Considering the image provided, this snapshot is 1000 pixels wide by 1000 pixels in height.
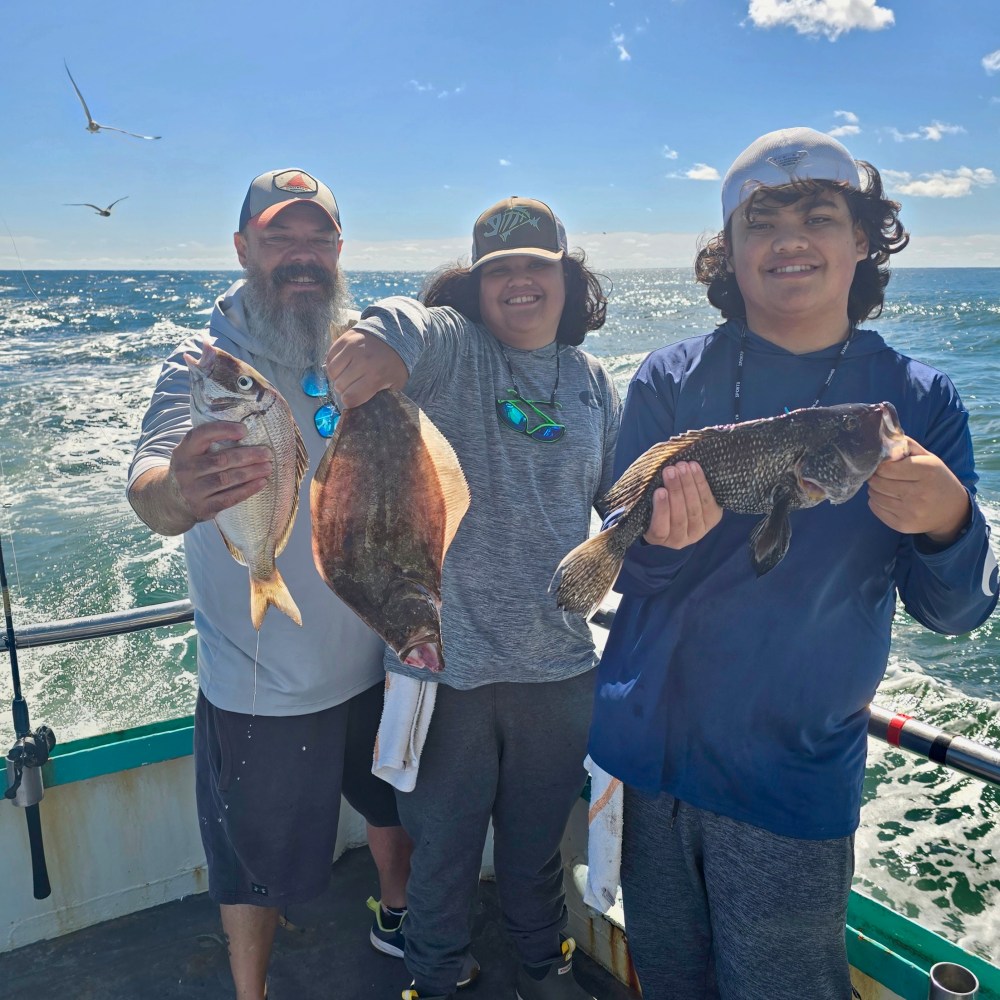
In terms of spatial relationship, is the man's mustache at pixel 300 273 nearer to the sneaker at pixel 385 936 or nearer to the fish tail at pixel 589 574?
the fish tail at pixel 589 574

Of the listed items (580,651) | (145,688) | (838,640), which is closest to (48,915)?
(580,651)

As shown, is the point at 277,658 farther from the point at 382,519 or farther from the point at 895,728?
the point at 895,728

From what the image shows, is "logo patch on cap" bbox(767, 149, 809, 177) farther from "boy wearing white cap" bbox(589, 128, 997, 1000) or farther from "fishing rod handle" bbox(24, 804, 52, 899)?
"fishing rod handle" bbox(24, 804, 52, 899)

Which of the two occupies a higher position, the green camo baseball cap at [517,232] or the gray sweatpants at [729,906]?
the green camo baseball cap at [517,232]

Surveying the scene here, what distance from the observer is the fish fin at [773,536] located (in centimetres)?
196

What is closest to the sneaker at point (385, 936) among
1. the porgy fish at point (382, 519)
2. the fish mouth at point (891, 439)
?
the porgy fish at point (382, 519)

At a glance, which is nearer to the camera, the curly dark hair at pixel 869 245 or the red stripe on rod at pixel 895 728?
the curly dark hair at pixel 869 245

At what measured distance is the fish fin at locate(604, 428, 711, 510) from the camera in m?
2.12

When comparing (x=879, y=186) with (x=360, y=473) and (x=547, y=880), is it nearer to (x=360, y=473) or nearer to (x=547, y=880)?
(x=360, y=473)

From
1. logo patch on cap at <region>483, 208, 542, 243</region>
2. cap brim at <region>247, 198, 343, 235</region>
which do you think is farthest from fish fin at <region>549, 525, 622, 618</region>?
cap brim at <region>247, 198, 343, 235</region>

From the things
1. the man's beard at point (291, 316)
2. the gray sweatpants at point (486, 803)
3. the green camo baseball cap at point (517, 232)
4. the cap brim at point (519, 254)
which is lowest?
the gray sweatpants at point (486, 803)

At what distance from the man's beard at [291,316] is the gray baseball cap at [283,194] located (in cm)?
22

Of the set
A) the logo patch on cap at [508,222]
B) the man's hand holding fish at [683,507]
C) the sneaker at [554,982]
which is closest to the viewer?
the man's hand holding fish at [683,507]

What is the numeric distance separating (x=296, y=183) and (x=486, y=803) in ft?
8.11
